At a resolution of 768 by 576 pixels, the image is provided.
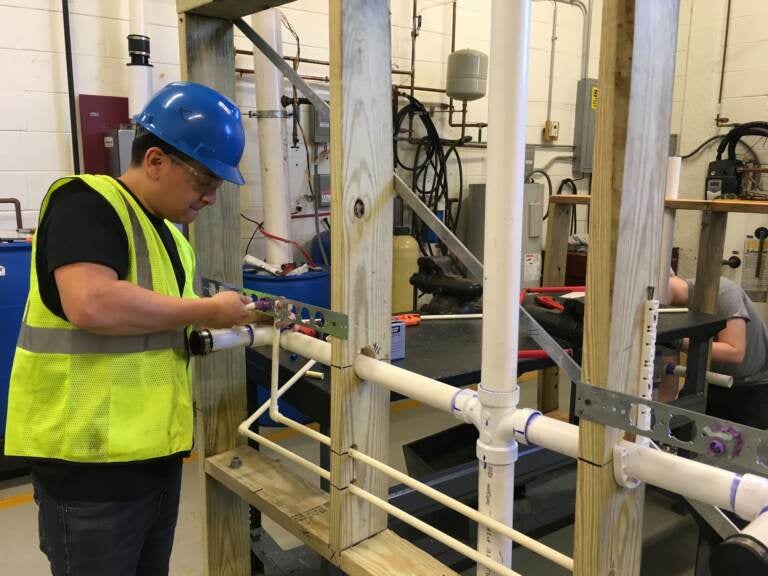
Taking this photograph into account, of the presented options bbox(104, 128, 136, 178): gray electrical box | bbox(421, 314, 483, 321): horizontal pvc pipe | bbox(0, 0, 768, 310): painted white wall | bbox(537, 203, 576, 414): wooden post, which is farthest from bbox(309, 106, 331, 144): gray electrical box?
bbox(421, 314, 483, 321): horizontal pvc pipe

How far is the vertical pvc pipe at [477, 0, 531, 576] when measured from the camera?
811 millimetres

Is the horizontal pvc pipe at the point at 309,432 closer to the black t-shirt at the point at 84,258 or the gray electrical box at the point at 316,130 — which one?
the black t-shirt at the point at 84,258

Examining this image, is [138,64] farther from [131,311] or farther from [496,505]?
[496,505]

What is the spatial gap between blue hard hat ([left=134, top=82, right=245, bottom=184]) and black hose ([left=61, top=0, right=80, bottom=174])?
6.74 feet

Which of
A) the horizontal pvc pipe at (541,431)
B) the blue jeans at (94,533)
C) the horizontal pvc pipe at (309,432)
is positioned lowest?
the blue jeans at (94,533)

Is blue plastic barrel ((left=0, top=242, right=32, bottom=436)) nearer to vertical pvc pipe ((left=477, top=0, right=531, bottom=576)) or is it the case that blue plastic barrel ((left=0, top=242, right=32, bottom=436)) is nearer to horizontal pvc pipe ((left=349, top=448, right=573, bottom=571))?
horizontal pvc pipe ((left=349, top=448, right=573, bottom=571))

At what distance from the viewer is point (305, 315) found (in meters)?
1.28

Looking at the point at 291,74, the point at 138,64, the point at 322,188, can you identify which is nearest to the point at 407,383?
the point at 291,74

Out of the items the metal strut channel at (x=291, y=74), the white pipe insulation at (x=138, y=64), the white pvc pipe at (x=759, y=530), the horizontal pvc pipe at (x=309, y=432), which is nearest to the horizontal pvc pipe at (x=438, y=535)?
the horizontal pvc pipe at (x=309, y=432)

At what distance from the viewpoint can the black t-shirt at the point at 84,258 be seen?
1.07m

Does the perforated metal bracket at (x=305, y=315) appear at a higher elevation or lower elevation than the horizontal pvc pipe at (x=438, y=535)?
higher

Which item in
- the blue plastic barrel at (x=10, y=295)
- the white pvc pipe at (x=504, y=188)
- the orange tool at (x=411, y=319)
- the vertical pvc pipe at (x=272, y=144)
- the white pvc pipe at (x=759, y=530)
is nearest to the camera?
the white pvc pipe at (x=759, y=530)

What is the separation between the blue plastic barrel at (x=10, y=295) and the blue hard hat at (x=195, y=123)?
5.35 ft

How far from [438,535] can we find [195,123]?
2.75 feet
